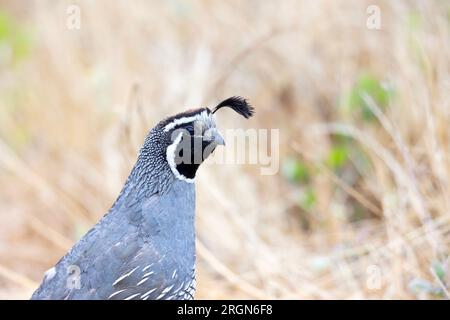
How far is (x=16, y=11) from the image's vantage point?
830 centimetres

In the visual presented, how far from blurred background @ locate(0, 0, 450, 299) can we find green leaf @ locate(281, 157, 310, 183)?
12mm

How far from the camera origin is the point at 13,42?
6.91 metres

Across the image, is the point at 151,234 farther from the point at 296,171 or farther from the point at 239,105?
the point at 296,171

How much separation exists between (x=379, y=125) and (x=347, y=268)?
1.26 m

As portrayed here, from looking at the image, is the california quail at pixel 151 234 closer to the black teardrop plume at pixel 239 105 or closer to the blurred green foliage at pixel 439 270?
the black teardrop plume at pixel 239 105

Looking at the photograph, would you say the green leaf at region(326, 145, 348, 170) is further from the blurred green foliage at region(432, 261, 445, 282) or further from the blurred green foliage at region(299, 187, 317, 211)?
the blurred green foliage at region(432, 261, 445, 282)

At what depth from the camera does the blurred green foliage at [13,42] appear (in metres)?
6.72

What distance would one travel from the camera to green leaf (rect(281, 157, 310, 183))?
5.23 m

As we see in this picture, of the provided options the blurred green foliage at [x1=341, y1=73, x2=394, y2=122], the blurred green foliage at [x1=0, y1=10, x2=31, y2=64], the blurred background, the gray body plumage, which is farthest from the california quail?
the blurred green foliage at [x1=0, y1=10, x2=31, y2=64]

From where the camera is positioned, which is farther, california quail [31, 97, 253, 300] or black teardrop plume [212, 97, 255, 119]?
black teardrop plume [212, 97, 255, 119]

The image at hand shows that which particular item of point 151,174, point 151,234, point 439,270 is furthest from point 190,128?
point 439,270

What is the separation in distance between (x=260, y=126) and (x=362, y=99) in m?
0.95

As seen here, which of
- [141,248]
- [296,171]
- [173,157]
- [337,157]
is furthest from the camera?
[296,171]

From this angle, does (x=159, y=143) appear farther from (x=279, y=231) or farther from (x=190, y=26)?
(x=190, y=26)
